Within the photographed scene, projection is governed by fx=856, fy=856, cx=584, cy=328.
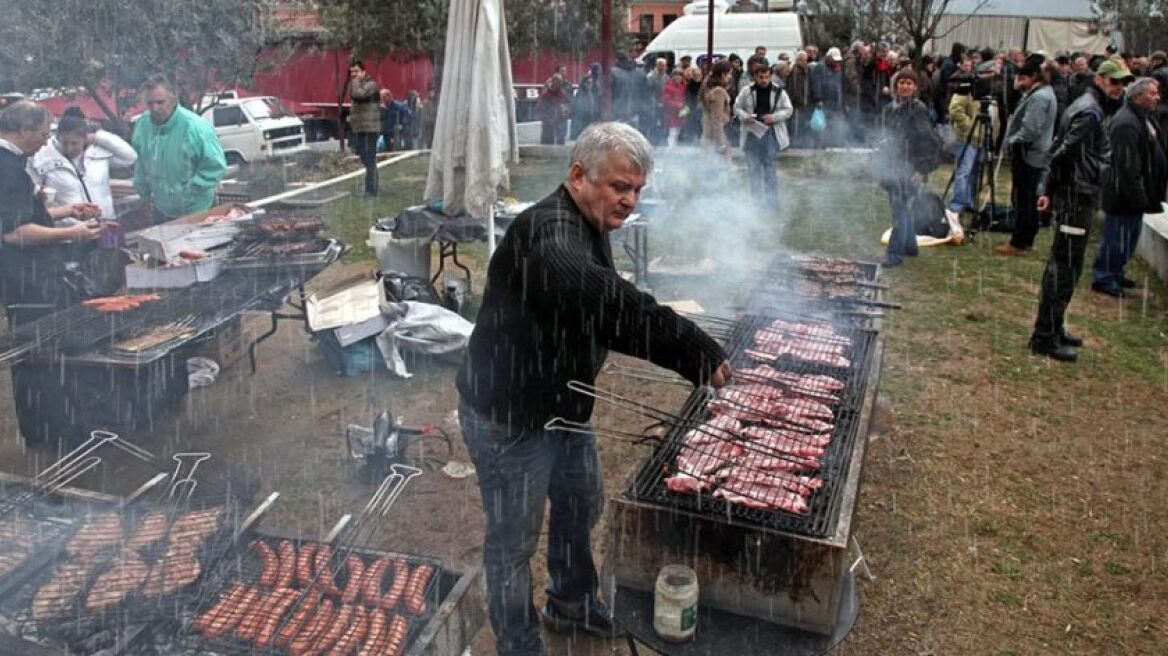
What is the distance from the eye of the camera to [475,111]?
23.5 ft

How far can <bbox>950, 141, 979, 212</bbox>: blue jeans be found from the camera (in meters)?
11.9

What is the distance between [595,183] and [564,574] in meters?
1.86

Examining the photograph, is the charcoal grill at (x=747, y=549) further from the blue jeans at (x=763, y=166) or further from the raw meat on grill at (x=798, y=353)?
the blue jeans at (x=763, y=166)

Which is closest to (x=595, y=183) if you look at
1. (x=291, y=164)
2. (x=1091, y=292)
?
(x=1091, y=292)

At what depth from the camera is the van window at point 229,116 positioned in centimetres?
1923

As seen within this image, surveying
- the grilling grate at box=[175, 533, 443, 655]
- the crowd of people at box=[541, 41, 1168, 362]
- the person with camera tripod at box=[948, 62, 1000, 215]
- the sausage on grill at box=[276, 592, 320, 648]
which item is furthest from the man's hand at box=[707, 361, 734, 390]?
the person with camera tripod at box=[948, 62, 1000, 215]

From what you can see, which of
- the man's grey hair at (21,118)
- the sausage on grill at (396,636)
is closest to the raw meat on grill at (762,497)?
the sausage on grill at (396,636)

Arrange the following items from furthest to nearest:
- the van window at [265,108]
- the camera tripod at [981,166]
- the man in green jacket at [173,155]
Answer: the van window at [265,108] < the camera tripod at [981,166] < the man in green jacket at [173,155]

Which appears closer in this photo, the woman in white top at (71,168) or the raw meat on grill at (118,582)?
the raw meat on grill at (118,582)

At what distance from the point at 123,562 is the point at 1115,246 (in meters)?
8.93

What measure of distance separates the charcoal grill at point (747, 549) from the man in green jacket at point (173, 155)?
5.40m

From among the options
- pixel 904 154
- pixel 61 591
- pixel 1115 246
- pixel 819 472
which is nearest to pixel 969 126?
pixel 904 154

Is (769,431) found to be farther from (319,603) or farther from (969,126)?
(969,126)

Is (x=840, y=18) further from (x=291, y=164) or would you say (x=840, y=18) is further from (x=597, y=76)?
(x=291, y=164)
